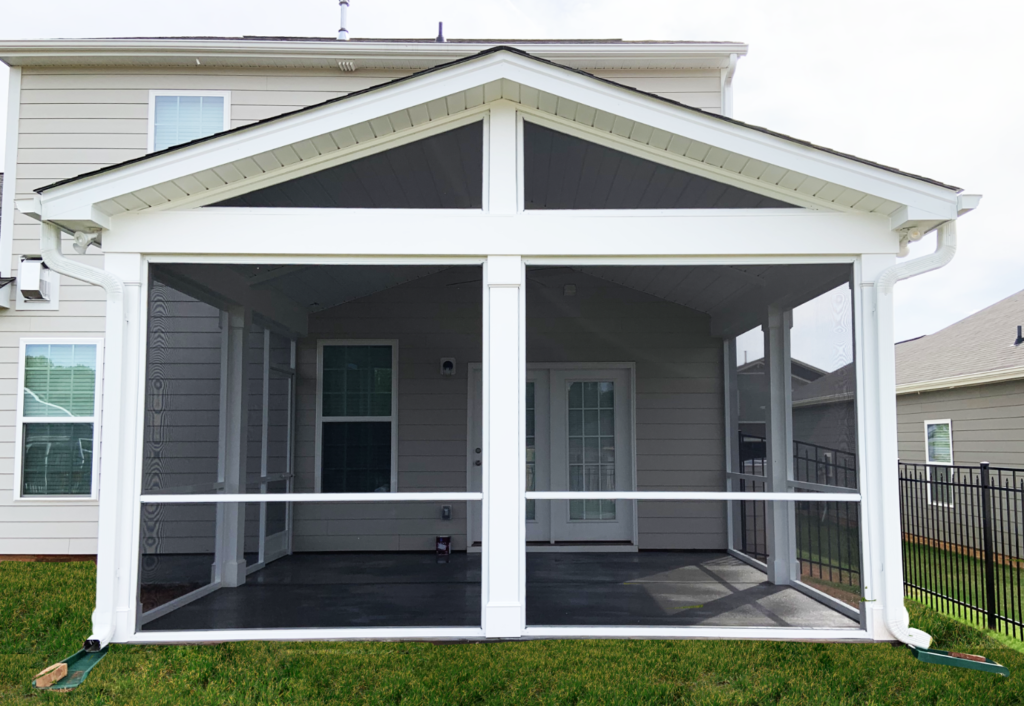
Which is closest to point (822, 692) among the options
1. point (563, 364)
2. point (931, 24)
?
point (563, 364)

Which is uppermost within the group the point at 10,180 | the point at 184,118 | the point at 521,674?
the point at 184,118

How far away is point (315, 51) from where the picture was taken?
7812mm

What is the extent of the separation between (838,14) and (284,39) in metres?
19.3

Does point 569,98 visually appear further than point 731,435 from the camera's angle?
No

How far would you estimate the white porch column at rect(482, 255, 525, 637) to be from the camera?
455 cm

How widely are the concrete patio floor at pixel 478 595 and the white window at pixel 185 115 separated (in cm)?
410

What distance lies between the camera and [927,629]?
5133 millimetres

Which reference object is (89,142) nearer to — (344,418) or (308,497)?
(344,418)

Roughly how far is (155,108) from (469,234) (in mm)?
4827

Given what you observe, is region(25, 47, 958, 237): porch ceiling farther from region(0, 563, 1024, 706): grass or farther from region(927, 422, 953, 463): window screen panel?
region(927, 422, 953, 463): window screen panel

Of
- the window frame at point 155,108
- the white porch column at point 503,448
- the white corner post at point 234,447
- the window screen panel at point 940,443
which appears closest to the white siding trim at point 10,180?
the window frame at point 155,108

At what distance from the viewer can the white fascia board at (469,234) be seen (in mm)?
4652

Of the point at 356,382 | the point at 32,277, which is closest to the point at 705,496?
the point at 356,382

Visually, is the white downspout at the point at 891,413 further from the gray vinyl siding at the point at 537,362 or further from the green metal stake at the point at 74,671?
the green metal stake at the point at 74,671
